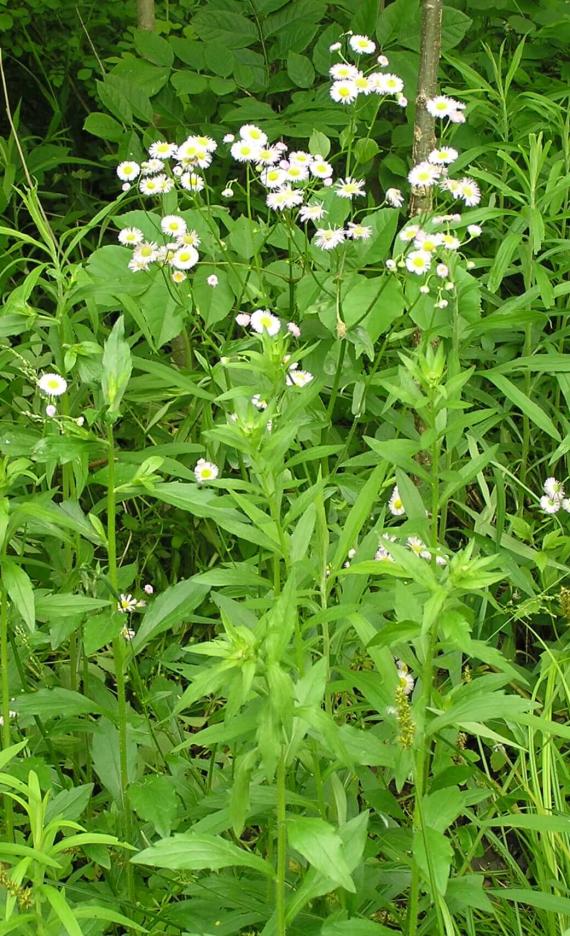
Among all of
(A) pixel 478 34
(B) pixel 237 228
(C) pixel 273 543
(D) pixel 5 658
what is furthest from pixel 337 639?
(A) pixel 478 34

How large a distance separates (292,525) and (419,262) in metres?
0.56

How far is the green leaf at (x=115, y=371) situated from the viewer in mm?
1703

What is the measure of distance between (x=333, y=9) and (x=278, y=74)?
54 centimetres

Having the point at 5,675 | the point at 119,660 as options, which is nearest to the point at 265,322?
the point at 119,660

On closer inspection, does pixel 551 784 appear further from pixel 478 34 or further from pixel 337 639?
pixel 478 34

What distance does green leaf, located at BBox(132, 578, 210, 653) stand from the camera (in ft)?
5.80

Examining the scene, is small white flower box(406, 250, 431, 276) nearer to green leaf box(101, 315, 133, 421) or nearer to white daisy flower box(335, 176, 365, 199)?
white daisy flower box(335, 176, 365, 199)

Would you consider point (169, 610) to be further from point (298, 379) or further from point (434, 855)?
point (434, 855)

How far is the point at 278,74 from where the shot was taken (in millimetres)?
3381

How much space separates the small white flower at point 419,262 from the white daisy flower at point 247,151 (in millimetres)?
353

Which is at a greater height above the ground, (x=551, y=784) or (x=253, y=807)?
(x=253, y=807)

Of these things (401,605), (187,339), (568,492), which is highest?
(401,605)

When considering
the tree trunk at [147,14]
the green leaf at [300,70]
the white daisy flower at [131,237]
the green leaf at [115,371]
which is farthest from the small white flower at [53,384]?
the tree trunk at [147,14]

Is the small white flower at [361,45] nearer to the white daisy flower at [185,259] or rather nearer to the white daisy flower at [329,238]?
the white daisy flower at [329,238]
